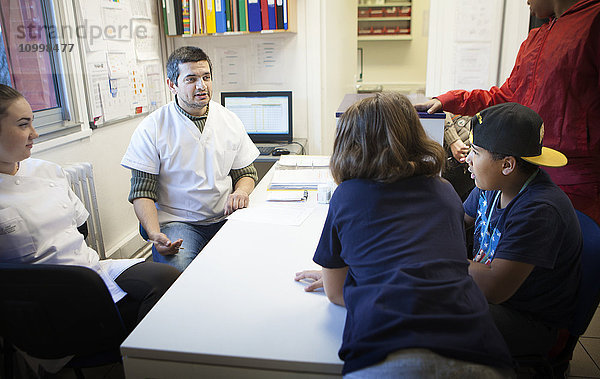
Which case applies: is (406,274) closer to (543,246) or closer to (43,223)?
(543,246)

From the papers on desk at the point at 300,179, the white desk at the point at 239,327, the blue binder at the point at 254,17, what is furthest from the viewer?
the blue binder at the point at 254,17

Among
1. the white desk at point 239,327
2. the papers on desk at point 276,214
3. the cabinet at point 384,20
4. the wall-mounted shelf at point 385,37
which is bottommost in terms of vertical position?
the white desk at point 239,327

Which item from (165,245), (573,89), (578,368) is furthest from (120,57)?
(578,368)

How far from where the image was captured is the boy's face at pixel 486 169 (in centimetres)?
133

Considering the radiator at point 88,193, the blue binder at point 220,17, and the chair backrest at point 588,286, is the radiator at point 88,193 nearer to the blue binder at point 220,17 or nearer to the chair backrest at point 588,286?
the blue binder at point 220,17

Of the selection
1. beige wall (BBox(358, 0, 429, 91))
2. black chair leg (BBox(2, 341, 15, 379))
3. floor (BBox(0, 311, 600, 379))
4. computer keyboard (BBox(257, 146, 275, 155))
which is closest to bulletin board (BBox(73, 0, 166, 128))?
computer keyboard (BBox(257, 146, 275, 155))

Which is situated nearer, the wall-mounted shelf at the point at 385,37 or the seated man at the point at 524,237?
the seated man at the point at 524,237

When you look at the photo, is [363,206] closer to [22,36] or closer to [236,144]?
[236,144]

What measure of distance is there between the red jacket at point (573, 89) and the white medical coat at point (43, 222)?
1.72 m

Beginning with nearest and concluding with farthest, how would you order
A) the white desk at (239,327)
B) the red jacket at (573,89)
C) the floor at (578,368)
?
the white desk at (239,327), the red jacket at (573,89), the floor at (578,368)

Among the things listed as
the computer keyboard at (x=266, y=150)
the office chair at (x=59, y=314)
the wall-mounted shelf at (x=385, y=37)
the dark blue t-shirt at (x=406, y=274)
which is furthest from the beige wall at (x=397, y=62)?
the office chair at (x=59, y=314)

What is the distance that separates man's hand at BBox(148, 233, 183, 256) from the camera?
185 centimetres

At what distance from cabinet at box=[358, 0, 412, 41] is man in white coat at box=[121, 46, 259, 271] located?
4.27 metres

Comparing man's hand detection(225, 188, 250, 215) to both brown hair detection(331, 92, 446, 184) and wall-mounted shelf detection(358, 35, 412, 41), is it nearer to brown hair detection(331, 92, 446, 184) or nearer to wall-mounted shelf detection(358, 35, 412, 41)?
brown hair detection(331, 92, 446, 184)
